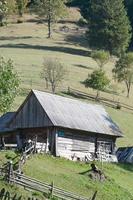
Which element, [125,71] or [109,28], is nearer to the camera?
[125,71]

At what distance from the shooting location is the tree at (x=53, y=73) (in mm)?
88375

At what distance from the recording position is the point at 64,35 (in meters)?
135

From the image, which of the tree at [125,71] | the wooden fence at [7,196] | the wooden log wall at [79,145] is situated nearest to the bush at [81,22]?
the tree at [125,71]

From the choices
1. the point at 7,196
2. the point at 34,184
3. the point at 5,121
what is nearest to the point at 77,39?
the point at 5,121

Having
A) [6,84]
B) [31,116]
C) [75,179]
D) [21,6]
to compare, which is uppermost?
[21,6]

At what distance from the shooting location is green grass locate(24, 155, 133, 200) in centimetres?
3947

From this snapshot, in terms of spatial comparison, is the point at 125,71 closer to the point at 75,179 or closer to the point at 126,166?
the point at 126,166

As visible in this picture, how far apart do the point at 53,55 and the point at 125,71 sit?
1629cm

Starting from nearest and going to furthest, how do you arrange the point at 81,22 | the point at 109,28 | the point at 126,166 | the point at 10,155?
the point at 10,155, the point at 126,166, the point at 109,28, the point at 81,22

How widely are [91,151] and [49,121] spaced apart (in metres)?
5.71

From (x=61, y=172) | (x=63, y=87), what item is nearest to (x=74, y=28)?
(x=63, y=87)

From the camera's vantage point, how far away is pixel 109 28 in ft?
425

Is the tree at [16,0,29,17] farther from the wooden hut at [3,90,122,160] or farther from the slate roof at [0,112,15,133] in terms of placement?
the wooden hut at [3,90,122,160]

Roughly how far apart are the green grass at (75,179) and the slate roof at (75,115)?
4.13 m
